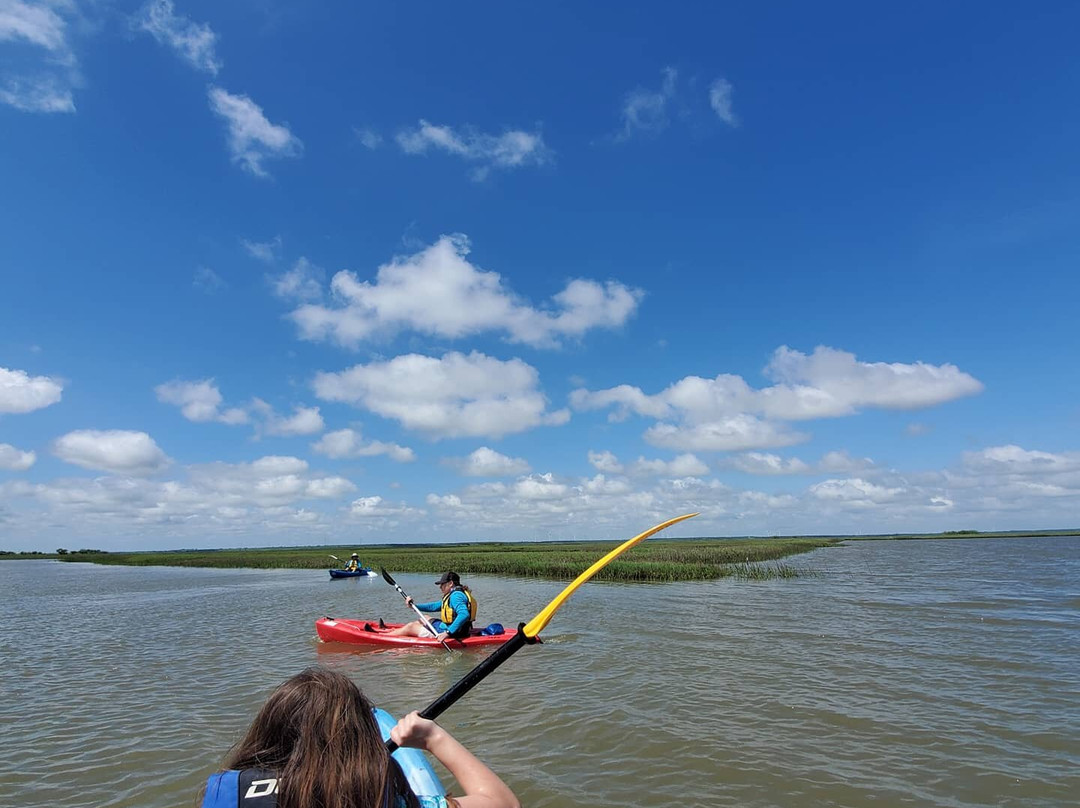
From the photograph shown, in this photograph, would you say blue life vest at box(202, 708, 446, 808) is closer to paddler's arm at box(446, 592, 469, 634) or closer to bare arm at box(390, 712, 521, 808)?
bare arm at box(390, 712, 521, 808)

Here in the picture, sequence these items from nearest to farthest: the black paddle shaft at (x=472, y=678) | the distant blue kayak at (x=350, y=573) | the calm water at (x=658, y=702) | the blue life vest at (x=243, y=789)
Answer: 1. the blue life vest at (x=243, y=789)
2. the black paddle shaft at (x=472, y=678)
3. the calm water at (x=658, y=702)
4. the distant blue kayak at (x=350, y=573)

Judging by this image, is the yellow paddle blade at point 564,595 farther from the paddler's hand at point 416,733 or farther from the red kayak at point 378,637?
the red kayak at point 378,637

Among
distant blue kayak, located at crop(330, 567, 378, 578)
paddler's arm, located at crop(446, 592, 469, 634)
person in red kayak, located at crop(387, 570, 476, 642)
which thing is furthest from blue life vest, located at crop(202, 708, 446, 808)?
distant blue kayak, located at crop(330, 567, 378, 578)

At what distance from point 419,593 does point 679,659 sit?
18.0m

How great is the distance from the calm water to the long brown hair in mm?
4391

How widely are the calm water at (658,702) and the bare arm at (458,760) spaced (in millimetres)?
3543

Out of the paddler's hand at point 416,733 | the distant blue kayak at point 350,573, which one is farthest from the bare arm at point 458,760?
the distant blue kayak at point 350,573

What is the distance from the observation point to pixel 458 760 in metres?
2.73

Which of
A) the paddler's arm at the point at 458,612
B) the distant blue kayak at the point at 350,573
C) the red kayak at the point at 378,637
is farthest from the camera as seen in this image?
the distant blue kayak at the point at 350,573

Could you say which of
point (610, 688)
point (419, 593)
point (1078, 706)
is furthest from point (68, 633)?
point (1078, 706)

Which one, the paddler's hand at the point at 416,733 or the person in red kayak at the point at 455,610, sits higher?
the paddler's hand at the point at 416,733

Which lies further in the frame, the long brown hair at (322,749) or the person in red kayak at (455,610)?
the person in red kayak at (455,610)

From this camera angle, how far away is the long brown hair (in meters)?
1.99

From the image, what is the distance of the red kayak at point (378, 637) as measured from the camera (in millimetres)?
13141
